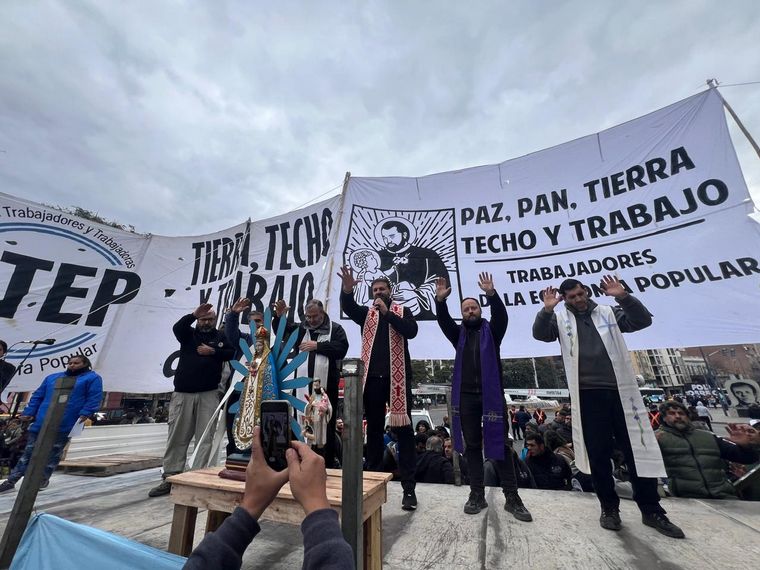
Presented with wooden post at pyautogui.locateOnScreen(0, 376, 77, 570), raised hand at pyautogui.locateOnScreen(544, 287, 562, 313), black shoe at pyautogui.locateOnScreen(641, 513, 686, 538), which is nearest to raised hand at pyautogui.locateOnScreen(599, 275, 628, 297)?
raised hand at pyautogui.locateOnScreen(544, 287, 562, 313)

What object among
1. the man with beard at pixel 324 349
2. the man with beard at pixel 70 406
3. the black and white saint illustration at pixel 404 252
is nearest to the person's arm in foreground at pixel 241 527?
the man with beard at pixel 324 349

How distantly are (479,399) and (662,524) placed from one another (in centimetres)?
126

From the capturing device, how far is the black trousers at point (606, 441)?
2145mm

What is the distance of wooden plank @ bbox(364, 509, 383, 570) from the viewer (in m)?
1.49

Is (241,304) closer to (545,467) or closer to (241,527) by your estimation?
(241,527)

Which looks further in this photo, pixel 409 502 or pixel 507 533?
pixel 409 502

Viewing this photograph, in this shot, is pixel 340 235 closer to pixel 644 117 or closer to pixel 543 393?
pixel 644 117

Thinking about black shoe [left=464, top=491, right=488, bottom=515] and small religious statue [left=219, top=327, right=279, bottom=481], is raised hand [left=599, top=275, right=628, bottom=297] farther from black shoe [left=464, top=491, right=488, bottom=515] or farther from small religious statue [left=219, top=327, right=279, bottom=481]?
small religious statue [left=219, top=327, right=279, bottom=481]

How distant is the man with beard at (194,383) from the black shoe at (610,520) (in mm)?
3269

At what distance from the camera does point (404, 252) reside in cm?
445

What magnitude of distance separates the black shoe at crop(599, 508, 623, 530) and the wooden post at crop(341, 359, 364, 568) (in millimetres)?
1777

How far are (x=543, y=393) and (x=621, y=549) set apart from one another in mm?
38461

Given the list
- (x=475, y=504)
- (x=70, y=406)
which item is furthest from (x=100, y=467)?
(x=475, y=504)

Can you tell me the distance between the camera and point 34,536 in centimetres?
129
